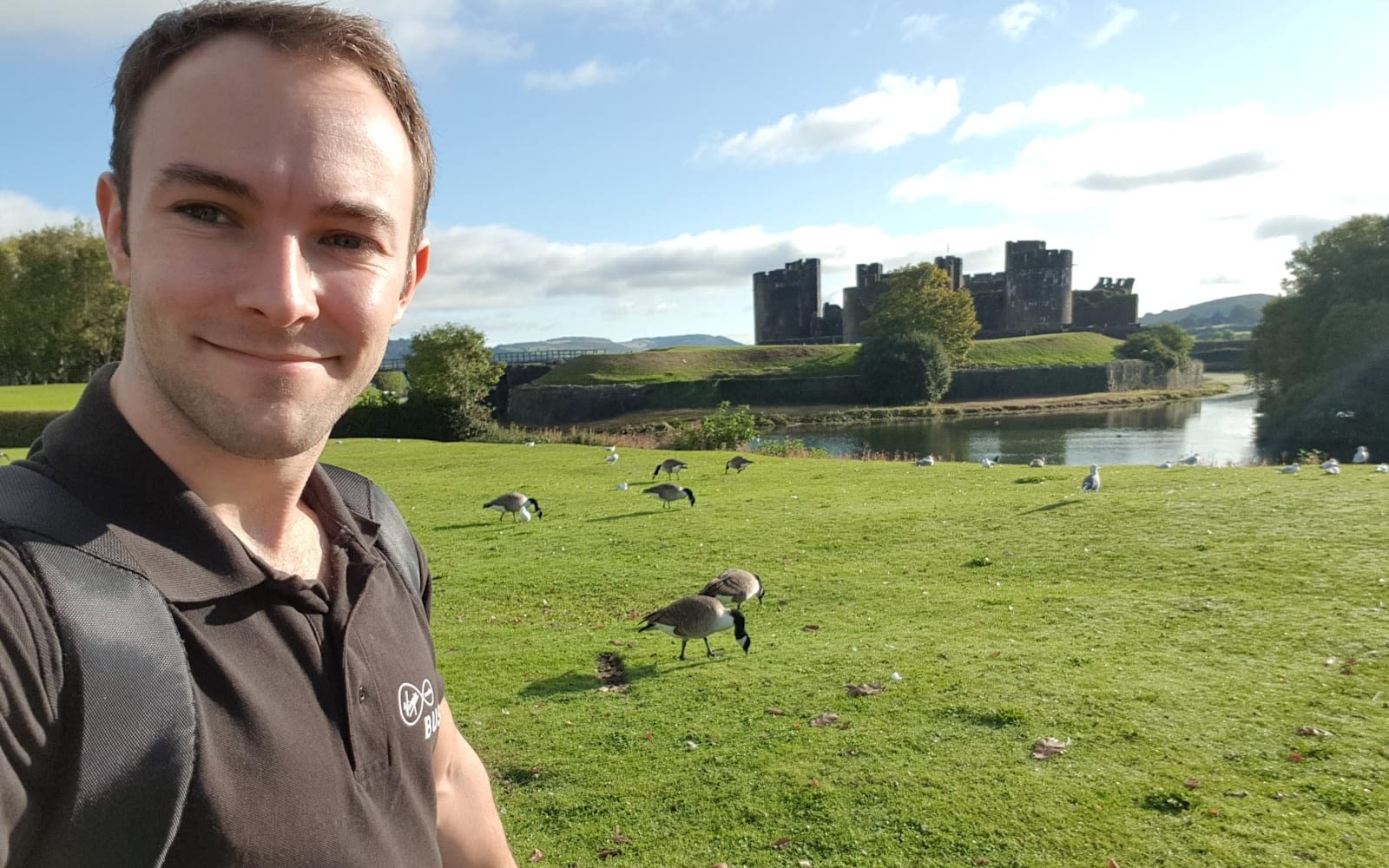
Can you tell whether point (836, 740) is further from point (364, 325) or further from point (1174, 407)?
point (1174, 407)

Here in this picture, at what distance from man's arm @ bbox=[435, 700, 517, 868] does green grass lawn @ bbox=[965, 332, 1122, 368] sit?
258 feet

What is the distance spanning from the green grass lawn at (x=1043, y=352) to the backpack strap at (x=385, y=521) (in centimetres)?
7878

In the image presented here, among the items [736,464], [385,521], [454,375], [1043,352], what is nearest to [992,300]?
[1043,352]

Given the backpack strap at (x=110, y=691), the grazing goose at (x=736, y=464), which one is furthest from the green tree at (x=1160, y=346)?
the backpack strap at (x=110, y=691)

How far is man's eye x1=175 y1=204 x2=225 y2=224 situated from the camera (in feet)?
4.50

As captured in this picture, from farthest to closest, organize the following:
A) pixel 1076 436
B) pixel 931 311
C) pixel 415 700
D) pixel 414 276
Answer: pixel 931 311 → pixel 1076 436 → pixel 414 276 → pixel 415 700

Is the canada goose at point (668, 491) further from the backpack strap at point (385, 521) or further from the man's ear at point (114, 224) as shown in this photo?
the man's ear at point (114, 224)

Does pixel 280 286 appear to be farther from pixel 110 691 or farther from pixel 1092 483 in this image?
pixel 1092 483

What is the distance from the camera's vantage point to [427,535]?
15.4m

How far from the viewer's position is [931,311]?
74.7m

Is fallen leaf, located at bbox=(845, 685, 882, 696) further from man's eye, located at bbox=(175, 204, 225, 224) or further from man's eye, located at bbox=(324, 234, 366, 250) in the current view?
man's eye, located at bbox=(175, 204, 225, 224)

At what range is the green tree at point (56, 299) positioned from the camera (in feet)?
189

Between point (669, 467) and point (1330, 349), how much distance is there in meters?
39.8

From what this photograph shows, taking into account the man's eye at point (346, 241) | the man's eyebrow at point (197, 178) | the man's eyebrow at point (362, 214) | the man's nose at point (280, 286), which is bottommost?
the man's nose at point (280, 286)
